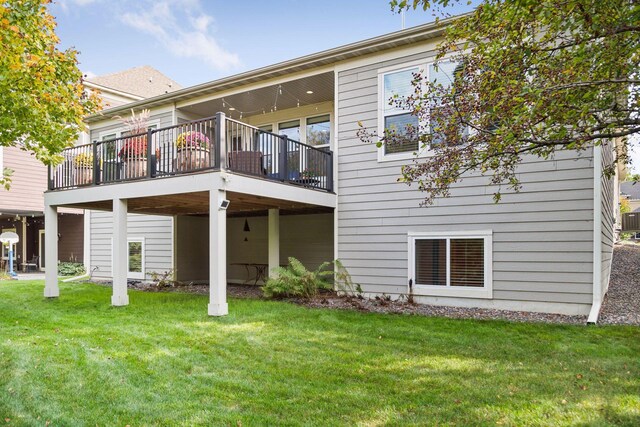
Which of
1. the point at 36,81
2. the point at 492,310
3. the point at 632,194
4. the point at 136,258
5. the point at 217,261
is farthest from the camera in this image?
the point at 632,194

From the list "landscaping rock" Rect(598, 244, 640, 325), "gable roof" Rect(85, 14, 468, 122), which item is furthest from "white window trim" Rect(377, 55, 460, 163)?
"landscaping rock" Rect(598, 244, 640, 325)

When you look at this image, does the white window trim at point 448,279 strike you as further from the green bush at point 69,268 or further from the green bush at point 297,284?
the green bush at point 69,268

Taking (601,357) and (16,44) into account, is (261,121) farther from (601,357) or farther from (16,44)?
(601,357)

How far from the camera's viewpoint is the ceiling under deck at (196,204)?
8383 mm

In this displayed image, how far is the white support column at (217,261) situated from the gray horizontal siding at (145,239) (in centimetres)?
577

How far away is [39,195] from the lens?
55.8 ft

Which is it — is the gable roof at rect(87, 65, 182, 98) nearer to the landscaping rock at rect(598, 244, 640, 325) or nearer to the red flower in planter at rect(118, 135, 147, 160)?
the red flower in planter at rect(118, 135, 147, 160)

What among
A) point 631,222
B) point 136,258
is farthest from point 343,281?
point 631,222

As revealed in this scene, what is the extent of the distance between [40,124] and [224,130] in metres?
2.62

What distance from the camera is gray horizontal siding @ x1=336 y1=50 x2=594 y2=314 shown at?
22.8 ft

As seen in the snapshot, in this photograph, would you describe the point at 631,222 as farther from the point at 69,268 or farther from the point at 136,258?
the point at 69,268

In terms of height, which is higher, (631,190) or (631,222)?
(631,190)

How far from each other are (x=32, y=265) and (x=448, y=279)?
1773cm

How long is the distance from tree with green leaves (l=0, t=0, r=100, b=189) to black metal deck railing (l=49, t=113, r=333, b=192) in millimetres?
1349
